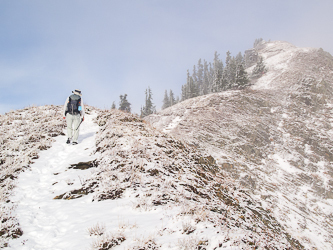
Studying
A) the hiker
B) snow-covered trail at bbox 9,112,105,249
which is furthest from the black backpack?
snow-covered trail at bbox 9,112,105,249

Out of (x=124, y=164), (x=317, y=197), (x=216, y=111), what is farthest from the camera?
(x=216, y=111)

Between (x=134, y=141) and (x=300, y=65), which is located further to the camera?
(x=300, y=65)

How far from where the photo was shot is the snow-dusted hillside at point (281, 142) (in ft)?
42.0

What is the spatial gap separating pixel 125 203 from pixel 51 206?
2.01 metres

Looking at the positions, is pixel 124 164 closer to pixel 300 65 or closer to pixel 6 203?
pixel 6 203

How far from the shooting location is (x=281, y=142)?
22.6 metres

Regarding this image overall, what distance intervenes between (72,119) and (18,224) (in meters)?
A: 6.64

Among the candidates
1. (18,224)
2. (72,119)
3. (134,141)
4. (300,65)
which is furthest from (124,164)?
(300,65)

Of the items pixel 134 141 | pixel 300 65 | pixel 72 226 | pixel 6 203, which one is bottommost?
pixel 72 226

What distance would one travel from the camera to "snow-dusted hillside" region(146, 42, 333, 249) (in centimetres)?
→ 1281

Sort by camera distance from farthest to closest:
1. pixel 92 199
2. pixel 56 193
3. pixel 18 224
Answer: pixel 56 193
pixel 92 199
pixel 18 224

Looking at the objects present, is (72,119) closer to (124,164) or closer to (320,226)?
(124,164)

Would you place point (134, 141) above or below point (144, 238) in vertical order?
above

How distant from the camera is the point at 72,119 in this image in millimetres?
9555
